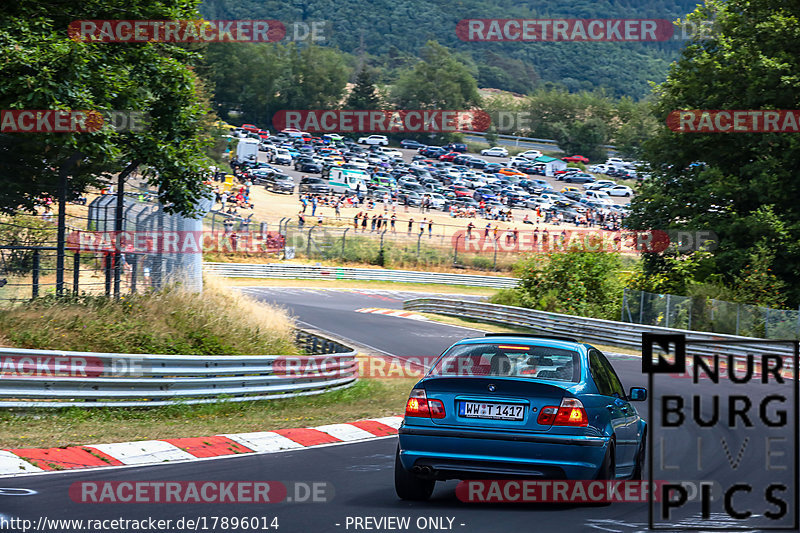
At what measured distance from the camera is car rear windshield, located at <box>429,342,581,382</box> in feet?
25.9

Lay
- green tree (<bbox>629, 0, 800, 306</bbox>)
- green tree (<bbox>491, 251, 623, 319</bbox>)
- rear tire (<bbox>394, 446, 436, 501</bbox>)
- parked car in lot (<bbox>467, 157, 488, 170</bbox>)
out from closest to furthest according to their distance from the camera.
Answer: rear tire (<bbox>394, 446, 436, 501</bbox>) < green tree (<bbox>629, 0, 800, 306</bbox>) < green tree (<bbox>491, 251, 623, 319</bbox>) < parked car in lot (<bbox>467, 157, 488, 170</bbox>)

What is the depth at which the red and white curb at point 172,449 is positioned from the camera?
9.28m

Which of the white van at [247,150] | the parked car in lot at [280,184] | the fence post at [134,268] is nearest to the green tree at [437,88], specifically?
the white van at [247,150]

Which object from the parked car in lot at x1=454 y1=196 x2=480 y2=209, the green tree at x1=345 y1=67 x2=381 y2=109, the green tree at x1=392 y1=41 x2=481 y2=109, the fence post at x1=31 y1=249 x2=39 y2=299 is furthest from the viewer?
the green tree at x1=392 y1=41 x2=481 y2=109

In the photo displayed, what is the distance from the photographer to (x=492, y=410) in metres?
7.38

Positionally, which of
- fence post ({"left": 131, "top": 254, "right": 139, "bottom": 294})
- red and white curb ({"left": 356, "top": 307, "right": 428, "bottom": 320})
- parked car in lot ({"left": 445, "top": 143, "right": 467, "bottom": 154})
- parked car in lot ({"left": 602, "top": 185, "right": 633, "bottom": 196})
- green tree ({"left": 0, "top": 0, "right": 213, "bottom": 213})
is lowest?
red and white curb ({"left": 356, "top": 307, "right": 428, "bottom": 320})

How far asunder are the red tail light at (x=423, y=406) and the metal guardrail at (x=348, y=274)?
39346mm

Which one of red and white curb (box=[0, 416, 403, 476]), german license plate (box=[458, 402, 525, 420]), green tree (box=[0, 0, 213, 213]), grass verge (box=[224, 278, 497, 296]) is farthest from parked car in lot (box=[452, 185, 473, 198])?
german license plate (box=[458, 402, 525, 420])

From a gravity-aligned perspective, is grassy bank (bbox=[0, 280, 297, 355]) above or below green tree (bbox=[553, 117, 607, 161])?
below

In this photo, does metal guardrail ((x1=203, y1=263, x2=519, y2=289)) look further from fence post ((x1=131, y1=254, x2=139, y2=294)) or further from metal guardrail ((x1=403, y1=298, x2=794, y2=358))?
fence post ((x1=131, y1=254, x2=139, y2=294))

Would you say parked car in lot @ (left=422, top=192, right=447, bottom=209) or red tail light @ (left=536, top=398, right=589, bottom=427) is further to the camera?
parked car in lot @ (left=422, top=192, right=447, bottom=209)

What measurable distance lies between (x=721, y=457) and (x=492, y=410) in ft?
16.0

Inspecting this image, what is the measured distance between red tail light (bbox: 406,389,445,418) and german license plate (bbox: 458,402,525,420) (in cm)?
18

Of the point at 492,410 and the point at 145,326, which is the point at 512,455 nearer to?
the point at 492,410
